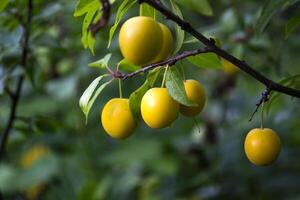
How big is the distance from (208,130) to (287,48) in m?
0.75

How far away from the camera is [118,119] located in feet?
3.80

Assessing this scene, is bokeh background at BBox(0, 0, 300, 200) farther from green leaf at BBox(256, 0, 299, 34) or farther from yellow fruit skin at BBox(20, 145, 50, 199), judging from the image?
green leaf at BBox(256, 0, 299, 34)

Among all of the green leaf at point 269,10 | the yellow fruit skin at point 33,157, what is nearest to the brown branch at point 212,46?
the green leaf at point 269,10

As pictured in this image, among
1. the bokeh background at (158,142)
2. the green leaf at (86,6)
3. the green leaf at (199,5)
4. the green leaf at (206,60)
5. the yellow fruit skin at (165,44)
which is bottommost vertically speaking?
the bokeh background at (158,142)

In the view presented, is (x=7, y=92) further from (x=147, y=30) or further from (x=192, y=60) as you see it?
(x=147, y=30)

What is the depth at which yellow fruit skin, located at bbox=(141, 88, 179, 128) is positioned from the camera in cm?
108

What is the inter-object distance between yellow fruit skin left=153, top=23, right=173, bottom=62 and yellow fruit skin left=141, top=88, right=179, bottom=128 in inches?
2.5

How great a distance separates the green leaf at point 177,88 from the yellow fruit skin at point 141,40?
91 mm

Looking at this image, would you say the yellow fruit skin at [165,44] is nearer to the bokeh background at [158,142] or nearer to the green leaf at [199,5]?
the green leaf at [199,5]

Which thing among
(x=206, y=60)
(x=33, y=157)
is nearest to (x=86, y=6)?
(x=206, y=60)

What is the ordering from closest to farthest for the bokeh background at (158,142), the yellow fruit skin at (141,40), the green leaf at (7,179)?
the yellow fruit skin at (141,40) → the bokeh background at (158,142) → the green leaf at (7,179)

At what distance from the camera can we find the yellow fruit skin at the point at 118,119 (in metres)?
1.16

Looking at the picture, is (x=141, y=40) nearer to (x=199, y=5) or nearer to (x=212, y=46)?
(x=212, y=46)

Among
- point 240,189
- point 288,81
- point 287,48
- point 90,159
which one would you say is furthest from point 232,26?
point 90,159
